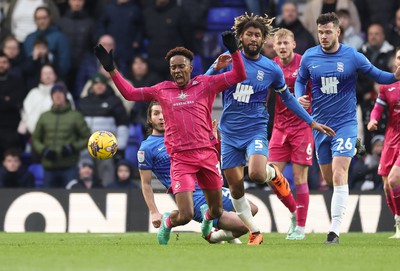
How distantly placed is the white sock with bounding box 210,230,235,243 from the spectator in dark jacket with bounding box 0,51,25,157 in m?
7.75

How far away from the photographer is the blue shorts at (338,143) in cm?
1355

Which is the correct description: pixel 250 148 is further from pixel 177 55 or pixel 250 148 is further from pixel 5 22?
pixel 5 22

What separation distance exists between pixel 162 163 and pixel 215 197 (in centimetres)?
122

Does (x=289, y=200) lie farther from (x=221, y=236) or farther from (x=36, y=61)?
(x=36, y=61)

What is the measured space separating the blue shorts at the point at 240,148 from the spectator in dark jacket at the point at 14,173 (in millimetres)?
6601

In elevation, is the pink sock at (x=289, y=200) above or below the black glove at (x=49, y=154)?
above

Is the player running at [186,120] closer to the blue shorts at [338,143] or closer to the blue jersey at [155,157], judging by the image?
the blue jersey at [155,157]

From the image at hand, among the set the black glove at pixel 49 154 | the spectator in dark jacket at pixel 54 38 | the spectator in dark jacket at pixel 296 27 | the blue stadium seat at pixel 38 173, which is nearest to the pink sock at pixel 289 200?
the spectator in dark jacket at pixel 296 27

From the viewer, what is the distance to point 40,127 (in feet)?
65.0

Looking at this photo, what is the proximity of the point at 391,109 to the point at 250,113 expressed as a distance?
281 cm

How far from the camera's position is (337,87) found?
45.6 ft

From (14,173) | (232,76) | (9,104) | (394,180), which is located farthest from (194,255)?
(9,104)

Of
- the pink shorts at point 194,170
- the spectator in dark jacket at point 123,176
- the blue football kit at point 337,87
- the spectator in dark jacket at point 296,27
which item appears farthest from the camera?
the spectator in dark jacket at point 296,27

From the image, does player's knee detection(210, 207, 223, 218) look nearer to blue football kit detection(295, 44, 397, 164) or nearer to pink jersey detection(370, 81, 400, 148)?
blue football kit detection(295, 44, 397, 164)
